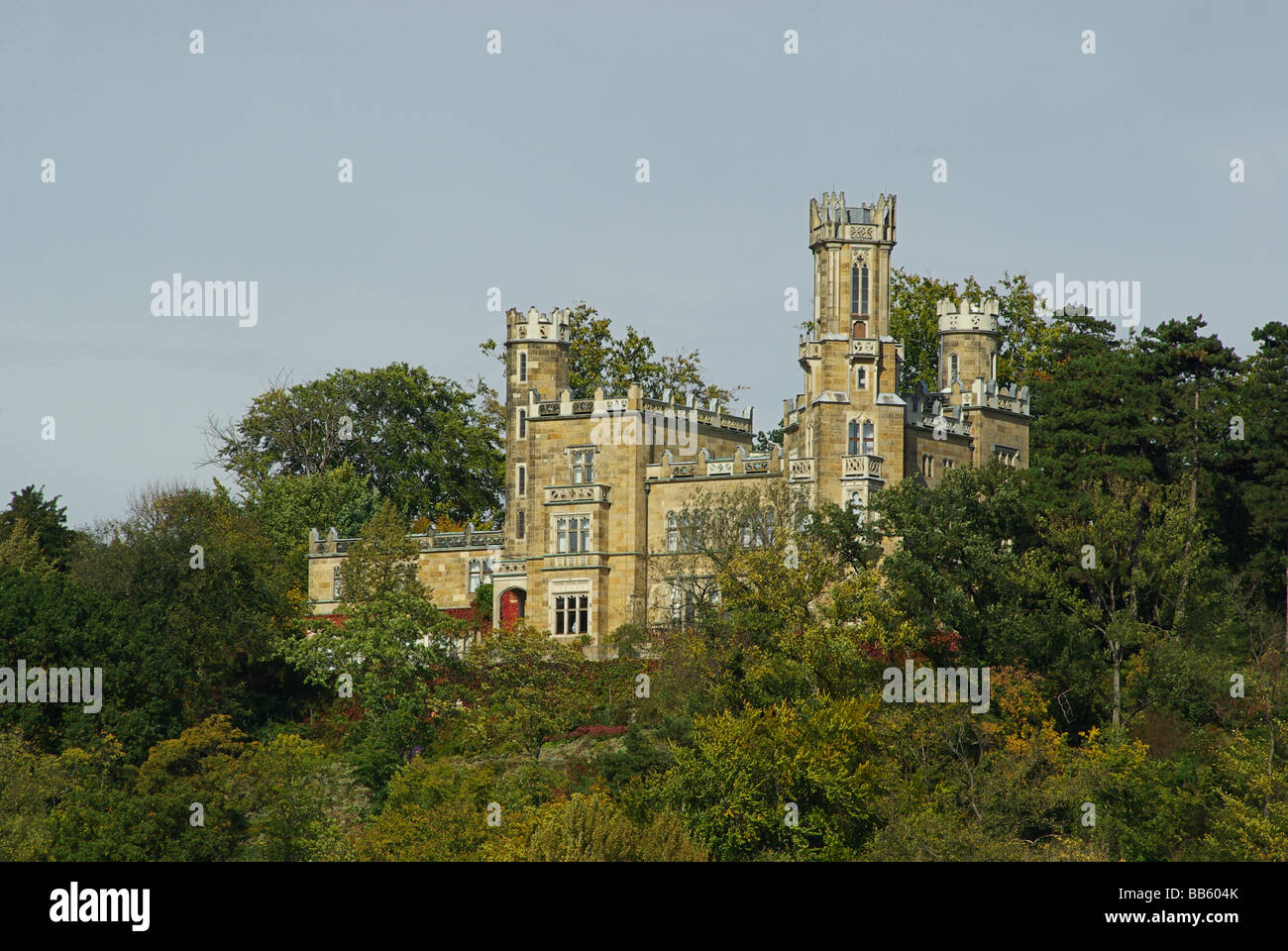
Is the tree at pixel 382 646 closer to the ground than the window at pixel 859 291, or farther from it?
closer to the ground

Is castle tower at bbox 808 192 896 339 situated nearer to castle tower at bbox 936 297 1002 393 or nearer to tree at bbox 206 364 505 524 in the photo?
castle tower at bbox 936 297 1002 393

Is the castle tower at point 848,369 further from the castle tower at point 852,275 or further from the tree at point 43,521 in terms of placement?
the tree at point 43,521

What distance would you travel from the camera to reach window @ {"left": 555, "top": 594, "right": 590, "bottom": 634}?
69312 millimetres

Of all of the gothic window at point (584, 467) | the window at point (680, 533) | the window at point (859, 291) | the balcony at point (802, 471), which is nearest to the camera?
the balcony at point (802, 471)

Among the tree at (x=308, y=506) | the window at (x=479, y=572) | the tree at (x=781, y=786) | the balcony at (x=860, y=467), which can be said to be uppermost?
the balcony at (x=860, y=467)

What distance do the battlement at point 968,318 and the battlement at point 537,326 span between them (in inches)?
548

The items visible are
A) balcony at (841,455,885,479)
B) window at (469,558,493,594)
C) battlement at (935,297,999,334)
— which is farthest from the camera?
window at (469,558,493,594)

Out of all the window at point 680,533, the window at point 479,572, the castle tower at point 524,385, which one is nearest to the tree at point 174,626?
the window at point 479,572

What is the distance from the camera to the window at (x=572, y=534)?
7000 centimetres

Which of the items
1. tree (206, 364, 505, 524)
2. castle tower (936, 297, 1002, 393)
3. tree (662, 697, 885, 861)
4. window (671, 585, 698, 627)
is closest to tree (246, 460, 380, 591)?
tree (206, 364, 505, 524)
